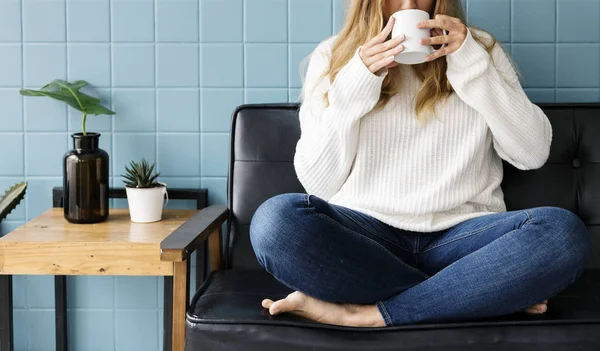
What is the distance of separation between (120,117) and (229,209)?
439mm

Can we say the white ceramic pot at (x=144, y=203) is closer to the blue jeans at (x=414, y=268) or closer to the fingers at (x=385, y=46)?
the blue jeans at (x=414, y=268)

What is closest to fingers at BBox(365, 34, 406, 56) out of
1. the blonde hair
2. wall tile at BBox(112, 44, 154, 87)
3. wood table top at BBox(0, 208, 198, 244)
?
the blonde hair

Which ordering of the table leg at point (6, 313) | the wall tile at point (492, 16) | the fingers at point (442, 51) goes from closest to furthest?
the fingers at point (442, 51) → the table leg at point (6, 313) → the wall tile at point (492, 16)

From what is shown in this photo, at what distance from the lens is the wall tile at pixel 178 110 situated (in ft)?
7.45

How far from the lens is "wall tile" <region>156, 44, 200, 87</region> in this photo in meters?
2.25

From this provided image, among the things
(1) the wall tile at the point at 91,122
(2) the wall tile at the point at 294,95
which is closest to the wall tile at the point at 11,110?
(1) the wall tile at the point at 91,122

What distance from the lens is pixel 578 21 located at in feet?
7.32

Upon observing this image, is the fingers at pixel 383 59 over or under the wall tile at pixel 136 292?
over

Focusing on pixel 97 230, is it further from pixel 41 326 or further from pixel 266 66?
pixel 266 66

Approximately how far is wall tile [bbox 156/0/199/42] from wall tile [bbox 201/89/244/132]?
155mm

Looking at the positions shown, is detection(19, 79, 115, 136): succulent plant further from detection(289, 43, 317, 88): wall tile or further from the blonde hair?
the blonde hair

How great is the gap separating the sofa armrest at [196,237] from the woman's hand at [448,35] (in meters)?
0.60

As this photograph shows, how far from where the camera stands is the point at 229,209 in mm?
2094

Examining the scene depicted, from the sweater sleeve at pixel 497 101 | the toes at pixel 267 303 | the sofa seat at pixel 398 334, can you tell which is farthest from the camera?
the sweater sleeve at pixel 497 101
